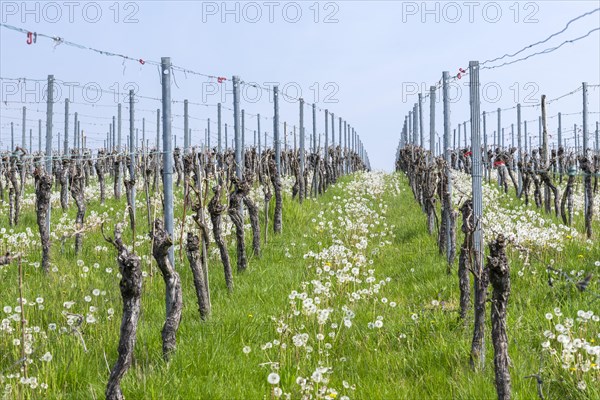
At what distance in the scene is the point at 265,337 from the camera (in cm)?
577

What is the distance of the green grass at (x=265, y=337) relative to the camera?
14.8 feet

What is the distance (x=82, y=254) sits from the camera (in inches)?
398

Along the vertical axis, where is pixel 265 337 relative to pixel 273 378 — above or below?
below

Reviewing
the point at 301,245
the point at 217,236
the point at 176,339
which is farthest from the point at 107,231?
the point at 176,339

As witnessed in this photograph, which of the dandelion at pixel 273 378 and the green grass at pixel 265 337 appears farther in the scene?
the green grass at pixel 265 337

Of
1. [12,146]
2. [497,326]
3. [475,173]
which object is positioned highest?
[12,146]

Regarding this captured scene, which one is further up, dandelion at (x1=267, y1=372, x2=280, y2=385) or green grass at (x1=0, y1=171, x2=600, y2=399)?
dandelion at (x1=267, y1=372, x2=280, y2=385)

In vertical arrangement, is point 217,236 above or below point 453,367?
above

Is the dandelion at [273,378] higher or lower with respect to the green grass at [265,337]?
higher

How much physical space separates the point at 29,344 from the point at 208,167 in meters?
15.5

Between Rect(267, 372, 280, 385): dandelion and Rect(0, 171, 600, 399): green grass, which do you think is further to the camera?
Rect(0, 171, 600, 399): green grass

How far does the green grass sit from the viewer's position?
14.8 ft

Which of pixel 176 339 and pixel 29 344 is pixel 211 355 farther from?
pixel 29 344

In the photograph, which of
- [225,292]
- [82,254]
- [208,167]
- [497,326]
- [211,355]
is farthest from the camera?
[208,167]
